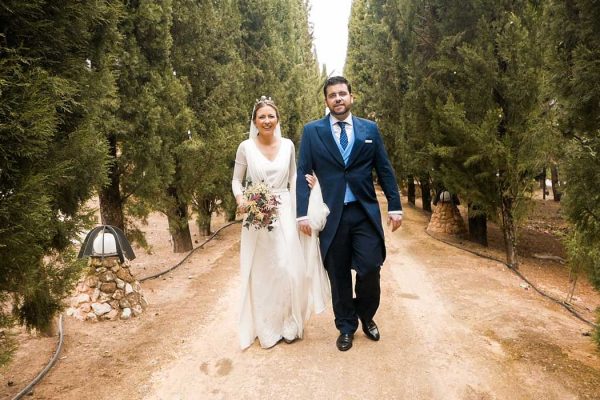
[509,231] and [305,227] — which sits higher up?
[305,227]

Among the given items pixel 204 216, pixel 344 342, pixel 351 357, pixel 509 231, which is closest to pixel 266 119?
pixel 344 342

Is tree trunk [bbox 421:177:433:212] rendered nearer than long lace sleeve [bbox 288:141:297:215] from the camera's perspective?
No

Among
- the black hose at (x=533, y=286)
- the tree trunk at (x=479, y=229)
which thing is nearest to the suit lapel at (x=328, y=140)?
the black hose at (x=533, y=286)

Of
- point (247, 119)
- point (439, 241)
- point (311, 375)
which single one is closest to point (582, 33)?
point (311, 375)

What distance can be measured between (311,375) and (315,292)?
831 millimetres

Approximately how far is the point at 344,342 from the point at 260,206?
4.92ft

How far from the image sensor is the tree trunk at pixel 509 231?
784cm

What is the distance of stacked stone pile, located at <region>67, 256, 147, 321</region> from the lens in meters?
5.08

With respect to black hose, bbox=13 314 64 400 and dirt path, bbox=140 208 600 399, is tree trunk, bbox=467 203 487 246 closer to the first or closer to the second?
dirt path, bbox=140 208 600 399

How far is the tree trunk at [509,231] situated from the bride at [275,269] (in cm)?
532

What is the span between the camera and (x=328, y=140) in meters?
3.80

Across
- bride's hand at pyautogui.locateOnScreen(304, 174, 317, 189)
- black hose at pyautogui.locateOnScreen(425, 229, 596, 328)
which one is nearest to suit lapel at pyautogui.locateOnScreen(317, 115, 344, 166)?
bride's hand at pyautogui.locateOnScreen(304, 174, 317, 189)

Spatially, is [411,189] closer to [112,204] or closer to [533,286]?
[533,286]

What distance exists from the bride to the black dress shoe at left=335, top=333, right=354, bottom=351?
0.34 meters
